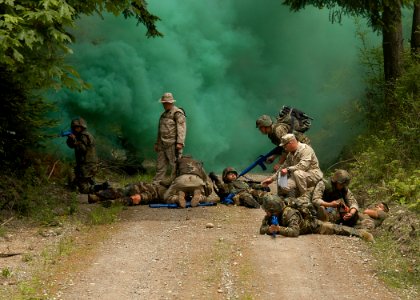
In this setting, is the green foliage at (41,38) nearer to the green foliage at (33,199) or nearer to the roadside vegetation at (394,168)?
the green foliage at (33,199)

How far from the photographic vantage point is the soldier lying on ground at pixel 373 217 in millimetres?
11312

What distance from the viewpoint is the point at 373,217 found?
37.8 feet

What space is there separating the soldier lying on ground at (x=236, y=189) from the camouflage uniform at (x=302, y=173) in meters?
1.66

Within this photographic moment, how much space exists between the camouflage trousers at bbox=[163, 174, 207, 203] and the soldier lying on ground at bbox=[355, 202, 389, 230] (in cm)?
342

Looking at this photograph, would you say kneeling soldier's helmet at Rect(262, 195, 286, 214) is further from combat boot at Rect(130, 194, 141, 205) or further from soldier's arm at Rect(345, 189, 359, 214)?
combat boot at Rect(130, 194, 141, 205)

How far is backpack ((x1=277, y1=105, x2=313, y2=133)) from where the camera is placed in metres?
14.3

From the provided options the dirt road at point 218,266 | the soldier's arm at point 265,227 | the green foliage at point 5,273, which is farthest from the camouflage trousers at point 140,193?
the green foliage at point 5,273

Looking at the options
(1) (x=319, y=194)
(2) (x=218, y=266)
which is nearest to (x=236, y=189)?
(1) (x=319, y=194)

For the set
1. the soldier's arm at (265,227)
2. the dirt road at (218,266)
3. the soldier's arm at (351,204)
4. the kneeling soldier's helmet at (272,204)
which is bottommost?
the dirt road at (218,266)

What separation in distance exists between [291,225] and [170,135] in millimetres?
4938

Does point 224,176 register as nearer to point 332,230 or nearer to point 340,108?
point 332,230

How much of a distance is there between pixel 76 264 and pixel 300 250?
2.93m

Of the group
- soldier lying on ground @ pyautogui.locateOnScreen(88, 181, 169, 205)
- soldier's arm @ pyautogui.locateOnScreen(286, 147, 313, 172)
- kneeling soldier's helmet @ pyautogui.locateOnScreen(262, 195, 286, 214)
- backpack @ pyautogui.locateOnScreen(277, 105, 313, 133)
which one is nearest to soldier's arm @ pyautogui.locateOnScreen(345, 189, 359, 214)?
soldier's arm @ pyautogui.locateOnScreen(286, 147, 313, 172)

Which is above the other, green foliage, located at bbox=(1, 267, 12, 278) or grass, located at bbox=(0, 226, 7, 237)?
grass, located at bbox=(0, 226, 7, 237)
